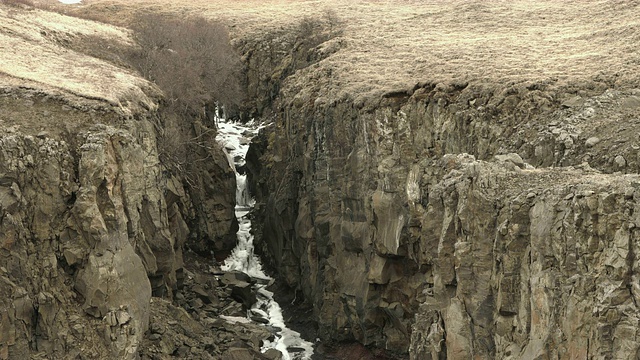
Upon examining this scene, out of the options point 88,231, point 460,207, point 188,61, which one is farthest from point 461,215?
point 188,61

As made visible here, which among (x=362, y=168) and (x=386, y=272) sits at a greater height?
(x=362, y=168)

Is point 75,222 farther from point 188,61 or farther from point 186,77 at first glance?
point 188,61

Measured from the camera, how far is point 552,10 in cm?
5453

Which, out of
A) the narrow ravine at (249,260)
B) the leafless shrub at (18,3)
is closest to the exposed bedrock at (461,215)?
the narrow ravine at (249,260)

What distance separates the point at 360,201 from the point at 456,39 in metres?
14.7

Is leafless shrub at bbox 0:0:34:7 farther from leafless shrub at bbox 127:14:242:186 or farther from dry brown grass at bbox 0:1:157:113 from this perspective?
leafless shrub at bbox 127:14:242:186

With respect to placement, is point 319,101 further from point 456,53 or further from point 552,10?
point 552,10

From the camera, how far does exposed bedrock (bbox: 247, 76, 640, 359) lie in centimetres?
1884

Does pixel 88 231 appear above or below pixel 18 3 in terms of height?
below

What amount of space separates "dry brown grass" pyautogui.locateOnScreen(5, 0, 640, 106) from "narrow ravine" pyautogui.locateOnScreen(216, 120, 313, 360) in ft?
22.2

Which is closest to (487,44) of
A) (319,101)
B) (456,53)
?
(456,53)

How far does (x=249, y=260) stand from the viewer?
48781 millimetres

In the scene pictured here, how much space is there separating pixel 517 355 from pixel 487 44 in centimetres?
2744

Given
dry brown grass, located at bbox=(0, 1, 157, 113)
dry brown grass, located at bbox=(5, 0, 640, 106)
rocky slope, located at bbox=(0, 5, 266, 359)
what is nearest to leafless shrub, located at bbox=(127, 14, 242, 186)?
dry brown grass, located at bbox=(0, 1, 157, 113)
